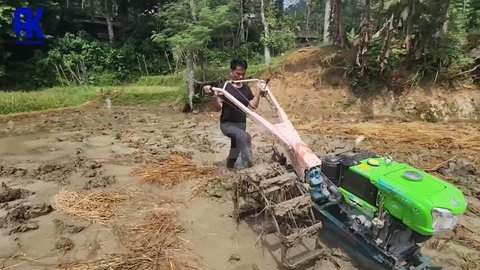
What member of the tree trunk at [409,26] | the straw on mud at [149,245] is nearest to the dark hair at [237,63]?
the straw on mud at [149,245]

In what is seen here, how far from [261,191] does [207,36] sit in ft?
27.5

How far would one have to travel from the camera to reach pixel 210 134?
8.53 metres

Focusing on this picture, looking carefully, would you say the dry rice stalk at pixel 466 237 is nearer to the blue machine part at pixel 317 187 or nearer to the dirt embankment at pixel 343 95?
the blue machine part at pixel 317 187

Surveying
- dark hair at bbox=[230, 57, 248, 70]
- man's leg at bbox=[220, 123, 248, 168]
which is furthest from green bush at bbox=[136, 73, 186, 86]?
dark hair at bbox=[230, 57, 248, 70]

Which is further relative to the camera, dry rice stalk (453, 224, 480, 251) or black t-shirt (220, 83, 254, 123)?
black t-shirt (220, 83, 254, 123)

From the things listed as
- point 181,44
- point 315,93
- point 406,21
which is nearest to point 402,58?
point 406,21

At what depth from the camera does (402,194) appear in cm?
272

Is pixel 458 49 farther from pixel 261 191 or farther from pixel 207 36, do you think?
pixel 261 191

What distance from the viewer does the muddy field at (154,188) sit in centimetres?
352

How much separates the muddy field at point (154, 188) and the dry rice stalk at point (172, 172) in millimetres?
20

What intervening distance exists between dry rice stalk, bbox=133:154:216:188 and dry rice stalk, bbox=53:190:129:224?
590 millimetres


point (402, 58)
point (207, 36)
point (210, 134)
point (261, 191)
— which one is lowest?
point (210, 134)

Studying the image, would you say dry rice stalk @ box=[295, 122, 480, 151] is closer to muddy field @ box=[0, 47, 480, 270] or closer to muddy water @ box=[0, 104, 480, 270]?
muddy field @ box=[0, 47, 480, 270]

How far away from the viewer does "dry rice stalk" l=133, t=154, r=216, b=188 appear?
5.36 metres
